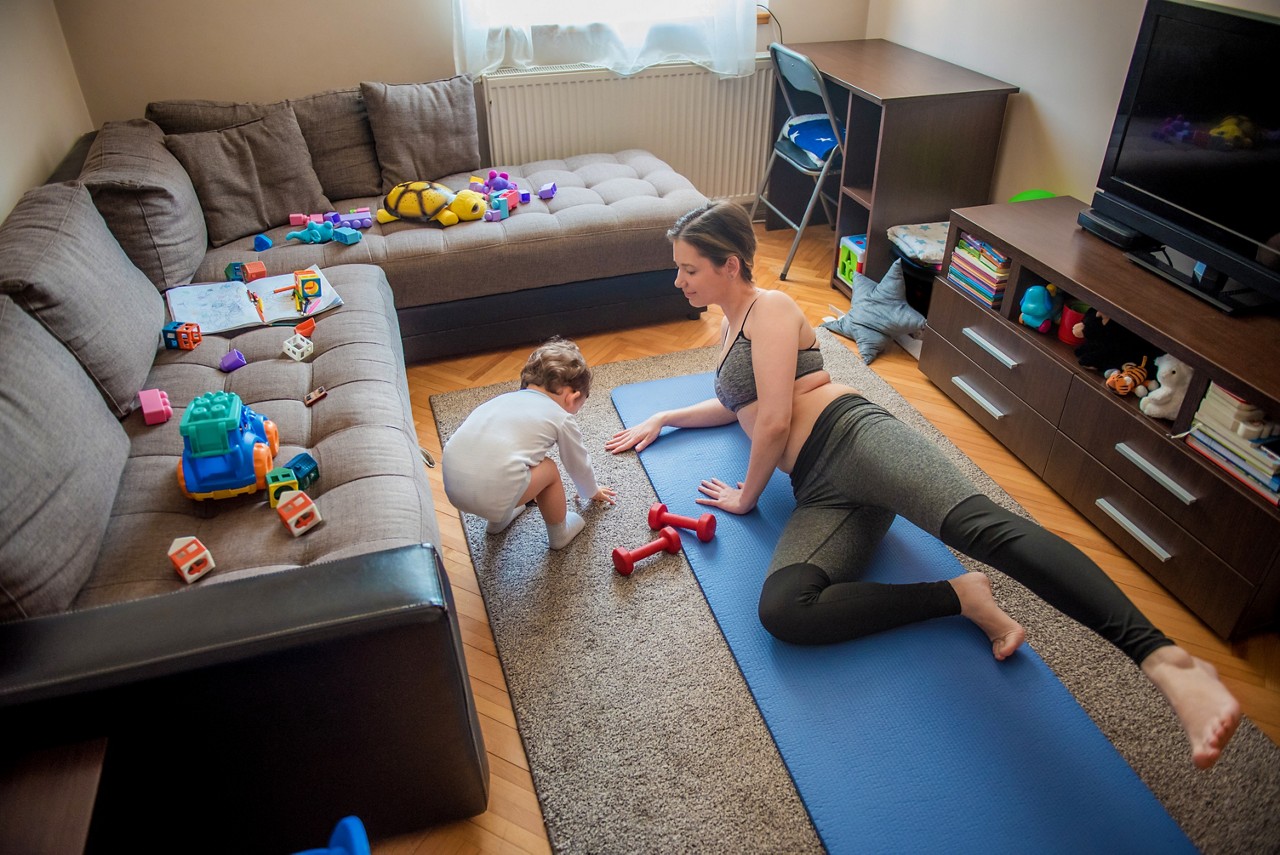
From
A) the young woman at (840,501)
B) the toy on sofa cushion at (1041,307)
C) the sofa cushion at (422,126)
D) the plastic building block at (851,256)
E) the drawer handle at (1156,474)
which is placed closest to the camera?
the young woman at (840,501)

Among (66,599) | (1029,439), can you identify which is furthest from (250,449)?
(1029,439)

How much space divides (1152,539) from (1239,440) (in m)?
0.34

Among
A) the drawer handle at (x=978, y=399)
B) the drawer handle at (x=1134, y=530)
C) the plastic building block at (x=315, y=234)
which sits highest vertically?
the plastic building block at (x=315, y=234)

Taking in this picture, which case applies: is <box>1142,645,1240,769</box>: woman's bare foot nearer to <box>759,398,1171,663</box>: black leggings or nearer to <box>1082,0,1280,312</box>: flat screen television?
<box>759,398,1171,663</box>: black leggings

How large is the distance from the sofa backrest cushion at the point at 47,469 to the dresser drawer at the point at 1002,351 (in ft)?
7.37

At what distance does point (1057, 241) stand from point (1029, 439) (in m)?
0.56

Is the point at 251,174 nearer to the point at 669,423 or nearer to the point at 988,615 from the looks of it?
the point at 669,423

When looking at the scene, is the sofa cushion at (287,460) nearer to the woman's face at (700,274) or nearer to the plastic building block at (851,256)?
the woman's face at (700,274)

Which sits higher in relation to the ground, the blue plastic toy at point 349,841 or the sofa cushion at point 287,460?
the blue plastic toy at point 349,841

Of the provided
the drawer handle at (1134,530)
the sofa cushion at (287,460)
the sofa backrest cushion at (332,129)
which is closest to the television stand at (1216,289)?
the drawer handle at (1134,530)

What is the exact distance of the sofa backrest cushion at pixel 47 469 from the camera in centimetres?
133

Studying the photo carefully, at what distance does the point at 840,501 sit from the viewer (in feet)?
6.27

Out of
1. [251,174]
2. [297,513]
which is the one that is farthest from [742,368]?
[251,174]

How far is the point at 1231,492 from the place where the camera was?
5.90 feet
